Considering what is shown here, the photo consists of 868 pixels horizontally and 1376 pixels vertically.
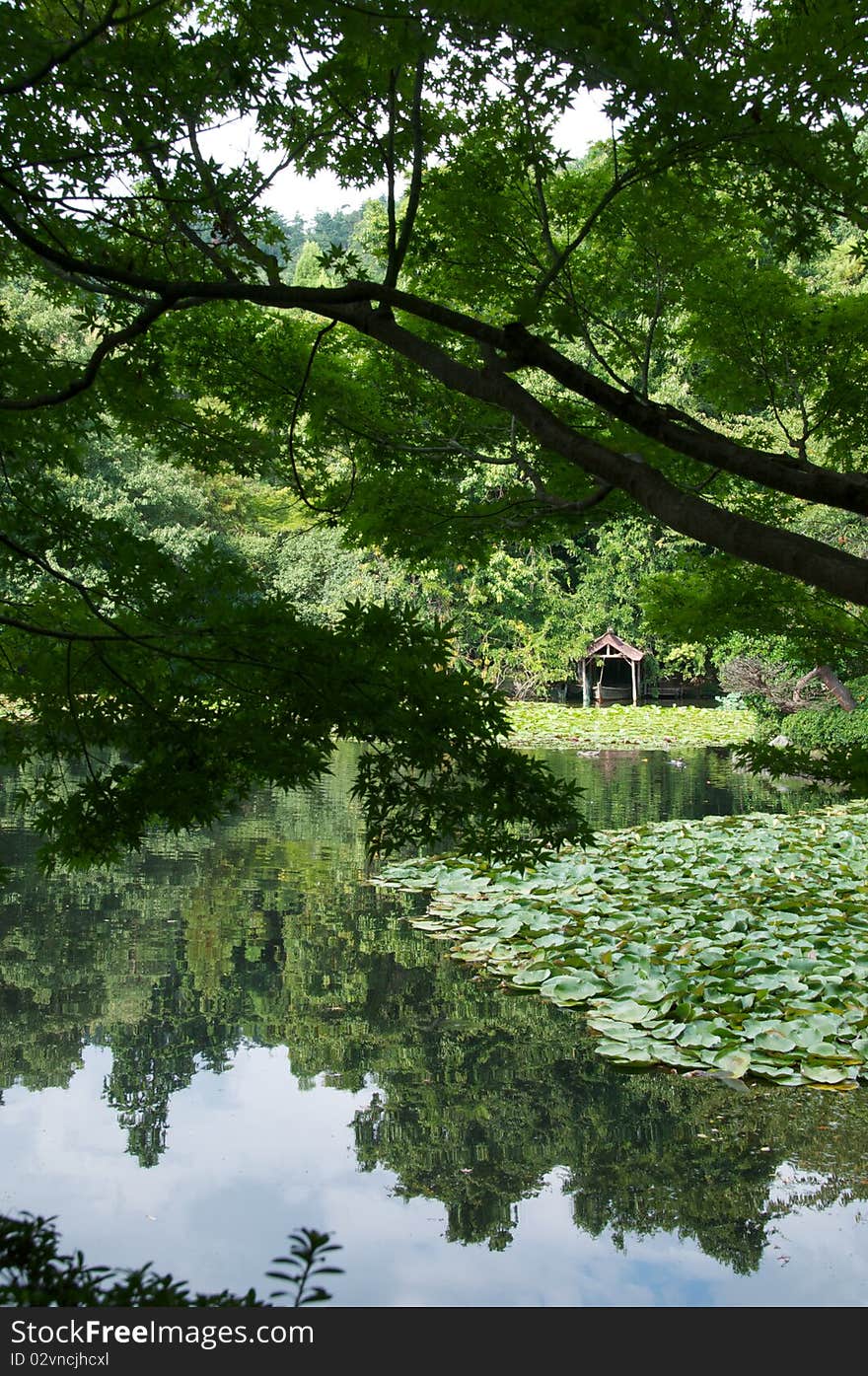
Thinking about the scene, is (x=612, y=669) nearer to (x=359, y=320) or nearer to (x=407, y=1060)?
(x=407, y=1060)

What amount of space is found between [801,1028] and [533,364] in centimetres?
308

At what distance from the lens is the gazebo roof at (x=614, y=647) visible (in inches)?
917

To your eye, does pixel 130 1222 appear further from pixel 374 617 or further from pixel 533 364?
pixel 533 364

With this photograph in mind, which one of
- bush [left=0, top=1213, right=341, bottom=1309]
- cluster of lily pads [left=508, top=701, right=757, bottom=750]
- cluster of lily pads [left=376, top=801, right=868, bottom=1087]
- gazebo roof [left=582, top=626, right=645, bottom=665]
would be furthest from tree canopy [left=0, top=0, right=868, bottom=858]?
gazebo roof [left=582, top=626, right=645, bottom=665]

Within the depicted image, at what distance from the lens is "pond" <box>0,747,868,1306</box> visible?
321 centimetres

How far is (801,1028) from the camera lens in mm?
4480

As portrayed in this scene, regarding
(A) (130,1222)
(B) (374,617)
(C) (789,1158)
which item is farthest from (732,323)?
(A) (130,1222)

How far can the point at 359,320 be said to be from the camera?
10.1 feet

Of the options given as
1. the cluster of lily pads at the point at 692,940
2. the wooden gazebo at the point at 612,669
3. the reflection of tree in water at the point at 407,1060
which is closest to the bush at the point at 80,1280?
the reflection of tree in water at the point at 407,1060

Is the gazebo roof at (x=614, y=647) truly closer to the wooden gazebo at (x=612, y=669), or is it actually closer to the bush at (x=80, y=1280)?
the wooden gazebo at (x=612, y=669)

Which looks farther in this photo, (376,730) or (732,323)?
(732,323)

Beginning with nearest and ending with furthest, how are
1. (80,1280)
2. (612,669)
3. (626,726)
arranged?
1. (80,1280)
2. (626,726)
3. (612,669)

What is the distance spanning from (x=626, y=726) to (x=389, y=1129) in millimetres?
16301

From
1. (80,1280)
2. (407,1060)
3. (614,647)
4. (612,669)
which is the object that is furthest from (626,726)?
(80,1280)
